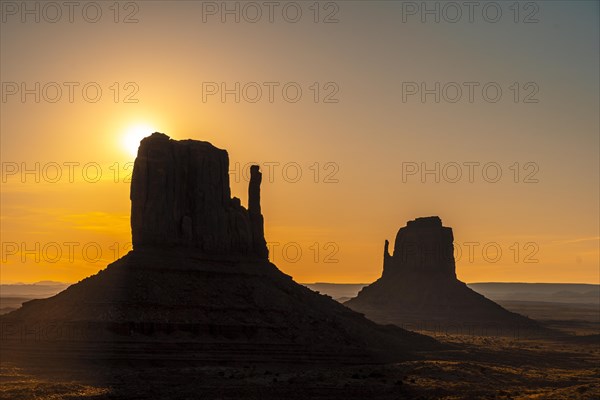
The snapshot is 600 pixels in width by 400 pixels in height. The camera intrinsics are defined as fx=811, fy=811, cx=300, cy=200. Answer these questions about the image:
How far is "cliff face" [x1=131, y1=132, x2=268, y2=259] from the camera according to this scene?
4119 inches

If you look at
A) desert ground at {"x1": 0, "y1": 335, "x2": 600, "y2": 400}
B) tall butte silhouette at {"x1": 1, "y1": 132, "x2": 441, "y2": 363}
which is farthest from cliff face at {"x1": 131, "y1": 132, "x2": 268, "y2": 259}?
desert ground at {"x1": 0, "y1": 335, "x2": 600, "y2": 400}

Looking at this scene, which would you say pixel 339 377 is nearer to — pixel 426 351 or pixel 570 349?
pixel 426 351

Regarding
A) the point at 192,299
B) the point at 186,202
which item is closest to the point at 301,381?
the point at 192,299

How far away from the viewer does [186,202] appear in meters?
108

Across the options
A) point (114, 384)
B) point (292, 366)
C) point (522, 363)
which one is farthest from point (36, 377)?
point (522, 363)

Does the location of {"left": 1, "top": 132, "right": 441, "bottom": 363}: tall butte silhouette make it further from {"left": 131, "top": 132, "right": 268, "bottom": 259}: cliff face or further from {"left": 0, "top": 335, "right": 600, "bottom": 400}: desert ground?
{"left": 0, "top": 335, "right": 600, "bottom": 400}: desert ground

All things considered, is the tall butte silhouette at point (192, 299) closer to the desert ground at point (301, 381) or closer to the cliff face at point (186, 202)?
the cliff face at point (186, 202)

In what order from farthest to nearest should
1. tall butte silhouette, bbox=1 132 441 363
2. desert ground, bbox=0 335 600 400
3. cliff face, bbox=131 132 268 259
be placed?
cliff face, bbox=131 132 268 259 → tall butte silhouette, bbox=1 132 441 363 → desert ground, bbox=0 335 600 400

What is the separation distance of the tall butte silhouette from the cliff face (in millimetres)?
135

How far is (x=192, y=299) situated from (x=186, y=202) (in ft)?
51.3

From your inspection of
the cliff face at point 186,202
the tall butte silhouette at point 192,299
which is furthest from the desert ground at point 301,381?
the cliff face at point 186,202

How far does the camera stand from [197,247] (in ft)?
349

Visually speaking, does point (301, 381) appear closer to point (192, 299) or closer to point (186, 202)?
point (192, 299)

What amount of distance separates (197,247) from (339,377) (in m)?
29.3
